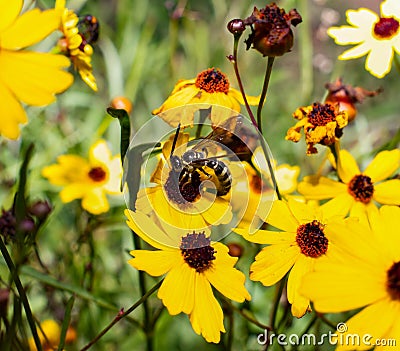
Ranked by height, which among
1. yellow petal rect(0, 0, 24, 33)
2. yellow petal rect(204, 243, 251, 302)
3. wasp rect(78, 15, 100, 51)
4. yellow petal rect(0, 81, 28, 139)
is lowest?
yellow petal rect(204, 243, 251, 302)

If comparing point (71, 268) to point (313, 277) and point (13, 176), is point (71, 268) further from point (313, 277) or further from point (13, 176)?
point (313, 277)

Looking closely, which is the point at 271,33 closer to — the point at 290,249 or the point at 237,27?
the point at 237,27

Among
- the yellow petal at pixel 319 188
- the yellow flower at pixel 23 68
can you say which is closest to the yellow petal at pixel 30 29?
the yellow flower at pixel 23 68

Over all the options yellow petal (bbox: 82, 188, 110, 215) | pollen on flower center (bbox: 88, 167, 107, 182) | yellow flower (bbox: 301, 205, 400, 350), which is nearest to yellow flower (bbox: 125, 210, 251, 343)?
yellow flower (bbox: 301, 205, 400, 350)

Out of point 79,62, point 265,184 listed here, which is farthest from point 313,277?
point 79,62

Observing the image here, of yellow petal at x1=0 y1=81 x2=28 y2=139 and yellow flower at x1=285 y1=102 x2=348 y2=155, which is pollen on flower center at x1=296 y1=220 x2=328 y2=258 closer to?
yellow flower at x1=285 y1=102 x2=348 y2=155

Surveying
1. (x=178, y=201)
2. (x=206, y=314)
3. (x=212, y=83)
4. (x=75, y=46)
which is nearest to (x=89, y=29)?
(x=75, y=46)
